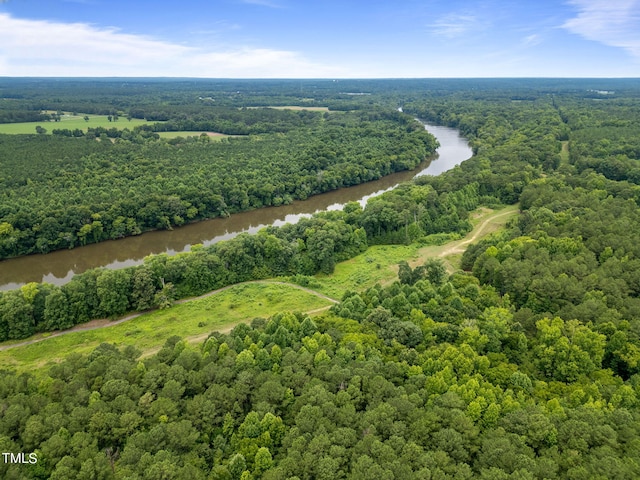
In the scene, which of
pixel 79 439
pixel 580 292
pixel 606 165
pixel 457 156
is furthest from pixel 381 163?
pixel 79 439

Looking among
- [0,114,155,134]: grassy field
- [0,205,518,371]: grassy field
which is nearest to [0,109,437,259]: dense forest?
[0,114,155,134]: grassy field

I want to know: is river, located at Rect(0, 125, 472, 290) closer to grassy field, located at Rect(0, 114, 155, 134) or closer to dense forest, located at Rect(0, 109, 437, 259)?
dense forest, located at Rect(0, 109, 437, 259)

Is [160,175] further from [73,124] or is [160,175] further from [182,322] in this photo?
[73,124]

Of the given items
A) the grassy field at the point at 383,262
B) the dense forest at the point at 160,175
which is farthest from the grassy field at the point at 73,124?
the grassy field at the point at 383,262

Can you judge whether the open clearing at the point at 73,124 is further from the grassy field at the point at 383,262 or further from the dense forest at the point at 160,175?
the grassy field at the point at 383,262

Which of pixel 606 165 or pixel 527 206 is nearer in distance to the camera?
pixel 527 206

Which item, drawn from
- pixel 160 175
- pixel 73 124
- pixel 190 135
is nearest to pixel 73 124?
pixel 73 124

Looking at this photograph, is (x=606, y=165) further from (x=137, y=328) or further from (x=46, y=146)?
(x=46, y=146)
